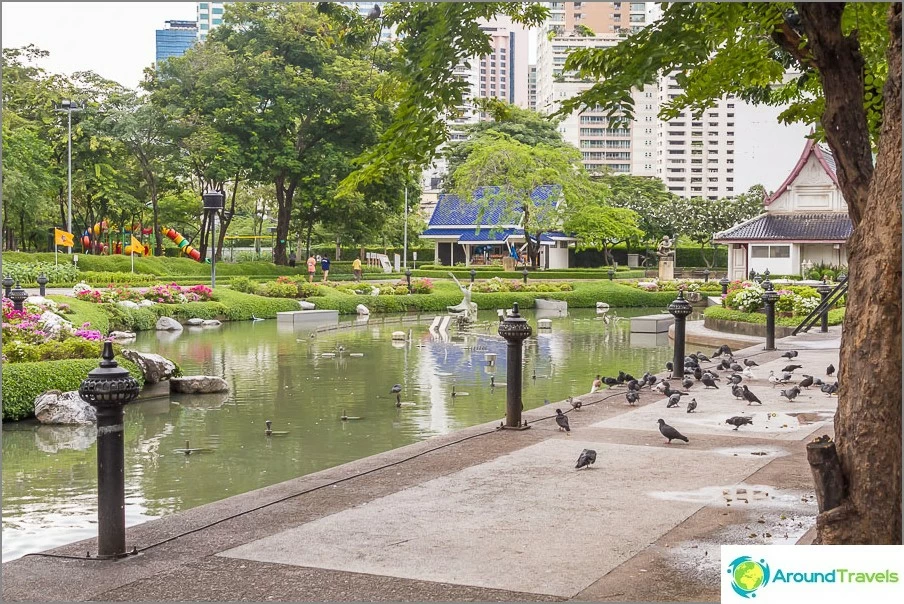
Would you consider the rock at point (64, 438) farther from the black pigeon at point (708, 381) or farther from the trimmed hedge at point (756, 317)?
the trimmed hedge at point (756, 317)

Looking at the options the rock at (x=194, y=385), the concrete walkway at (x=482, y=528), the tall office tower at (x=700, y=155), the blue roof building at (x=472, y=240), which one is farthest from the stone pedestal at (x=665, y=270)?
the tall office tower at (x=700, y=155)

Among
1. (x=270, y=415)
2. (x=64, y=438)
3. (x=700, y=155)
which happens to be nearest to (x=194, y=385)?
(x=270, y=415)

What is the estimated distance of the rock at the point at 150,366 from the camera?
14.8 m

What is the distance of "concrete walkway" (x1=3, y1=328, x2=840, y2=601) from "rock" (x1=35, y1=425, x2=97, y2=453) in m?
4.19

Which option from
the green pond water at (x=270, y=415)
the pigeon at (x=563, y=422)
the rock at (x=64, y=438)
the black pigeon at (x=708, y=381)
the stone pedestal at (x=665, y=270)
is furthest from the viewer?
the stone pedestal at (x=665, y=270)

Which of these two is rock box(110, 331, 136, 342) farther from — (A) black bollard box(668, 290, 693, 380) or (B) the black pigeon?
(B) the black pigeon

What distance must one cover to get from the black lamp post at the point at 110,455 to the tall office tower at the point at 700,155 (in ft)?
390

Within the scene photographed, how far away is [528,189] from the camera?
4762 cm

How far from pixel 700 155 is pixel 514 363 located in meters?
116

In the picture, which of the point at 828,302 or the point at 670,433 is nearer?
the point at 670,433

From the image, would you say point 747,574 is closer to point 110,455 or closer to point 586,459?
point 110,455

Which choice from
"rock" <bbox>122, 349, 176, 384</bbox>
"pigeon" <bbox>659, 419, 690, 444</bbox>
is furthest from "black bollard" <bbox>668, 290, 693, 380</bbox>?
"rock" <bbox>122, 349, 176, 384</bbox>

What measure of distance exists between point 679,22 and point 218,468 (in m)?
5.97

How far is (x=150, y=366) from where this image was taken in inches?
589
